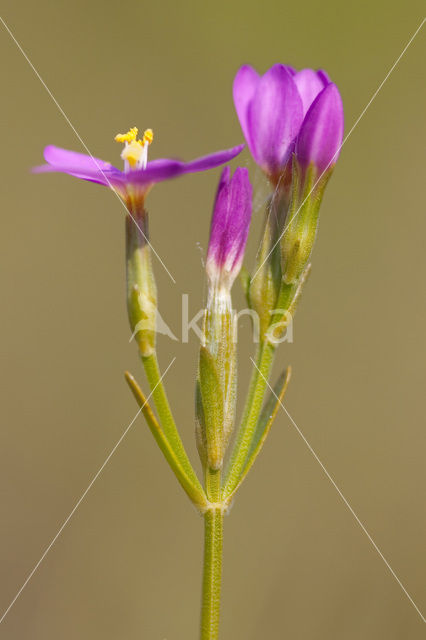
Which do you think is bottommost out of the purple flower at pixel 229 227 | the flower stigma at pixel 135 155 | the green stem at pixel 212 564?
the green stem at pixel 212 564

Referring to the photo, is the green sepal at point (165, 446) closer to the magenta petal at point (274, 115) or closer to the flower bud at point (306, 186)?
the flower bud at point (306, 186)

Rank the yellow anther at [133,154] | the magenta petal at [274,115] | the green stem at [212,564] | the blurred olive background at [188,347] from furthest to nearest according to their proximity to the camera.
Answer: the blurred olive background at [188,347] < the yellow anther at [133,154] < the magenta petal at [274,115] < the green stem at [212,564]

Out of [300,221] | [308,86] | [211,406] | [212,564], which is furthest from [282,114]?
[212,564]

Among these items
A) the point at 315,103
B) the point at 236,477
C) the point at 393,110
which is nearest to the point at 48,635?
the point at 236,477

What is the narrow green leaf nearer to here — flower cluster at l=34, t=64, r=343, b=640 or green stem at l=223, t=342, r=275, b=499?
flower cluster at l=34, t=64, r=343, b=640

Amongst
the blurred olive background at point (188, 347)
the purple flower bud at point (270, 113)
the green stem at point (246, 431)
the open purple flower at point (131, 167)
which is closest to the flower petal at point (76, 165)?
the open purple flower at point (131, 167)

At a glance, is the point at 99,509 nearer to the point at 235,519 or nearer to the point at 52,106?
the point at 235,519

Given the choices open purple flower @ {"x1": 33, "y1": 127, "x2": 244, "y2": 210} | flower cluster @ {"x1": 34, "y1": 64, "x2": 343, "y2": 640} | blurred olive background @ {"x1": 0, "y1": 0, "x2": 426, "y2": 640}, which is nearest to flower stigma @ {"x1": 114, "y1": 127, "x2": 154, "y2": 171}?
open purple flower @ {"x1": 33, "y1": 127, "x2": 244, "y2": 210}
